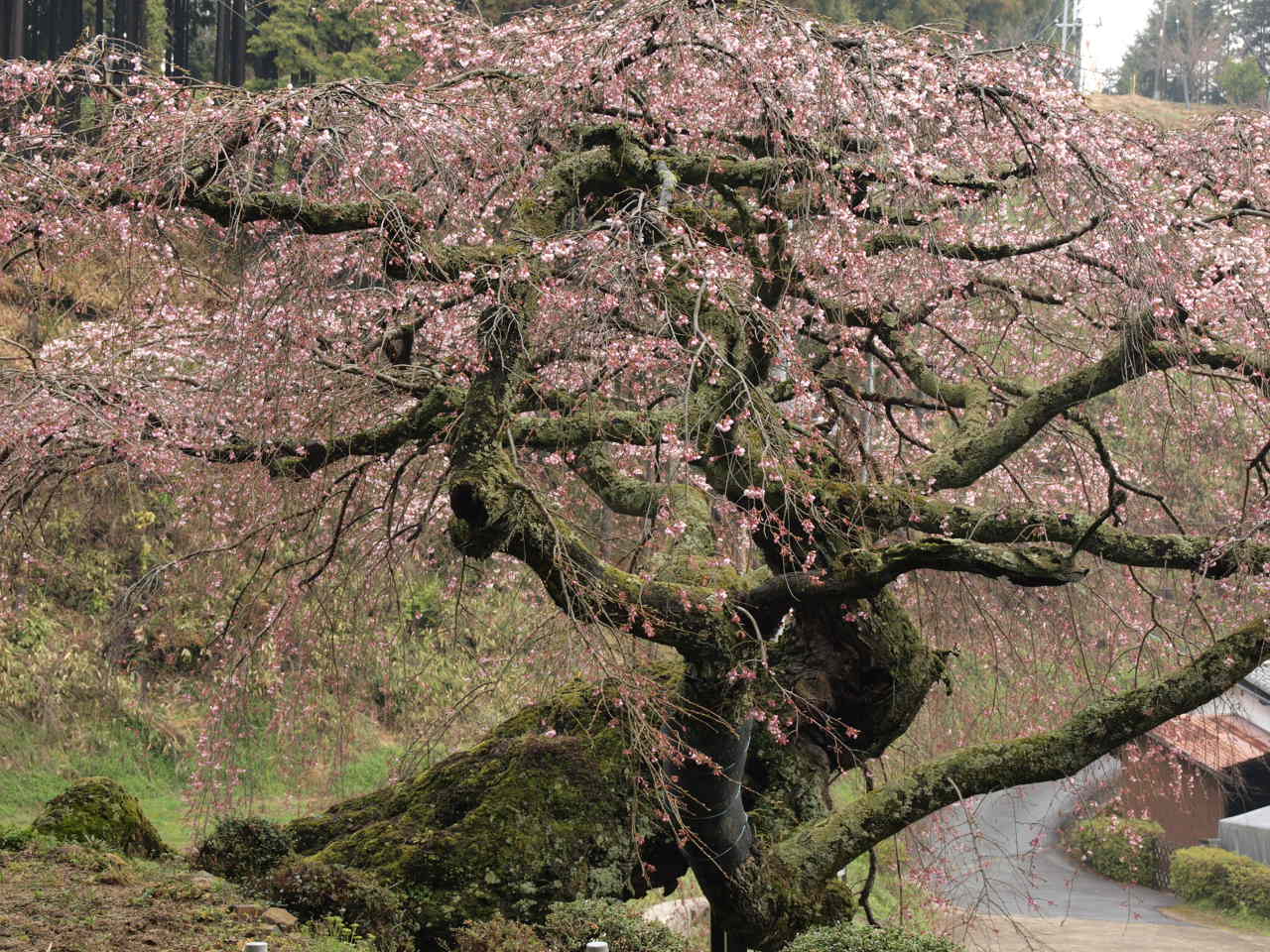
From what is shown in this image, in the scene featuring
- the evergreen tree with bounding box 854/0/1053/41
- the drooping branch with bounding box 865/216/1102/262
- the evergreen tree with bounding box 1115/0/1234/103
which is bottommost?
the drooping branch with bounding box 865/216/1102/262

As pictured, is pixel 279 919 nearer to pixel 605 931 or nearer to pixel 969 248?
pixel 605 931

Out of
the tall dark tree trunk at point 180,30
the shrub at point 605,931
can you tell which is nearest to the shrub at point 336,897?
the shrub at point 605,931

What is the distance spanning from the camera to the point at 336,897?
19.4ft

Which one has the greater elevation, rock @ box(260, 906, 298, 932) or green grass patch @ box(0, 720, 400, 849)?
rock @ box(260, 906, 298, 932)

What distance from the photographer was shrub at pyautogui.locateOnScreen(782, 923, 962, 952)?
5516 mm

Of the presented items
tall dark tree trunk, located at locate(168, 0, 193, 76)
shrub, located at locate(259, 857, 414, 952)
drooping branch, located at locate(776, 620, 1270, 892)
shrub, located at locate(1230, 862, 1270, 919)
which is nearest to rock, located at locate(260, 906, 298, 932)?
shrub, located at locate(259, 857, 414, 952)

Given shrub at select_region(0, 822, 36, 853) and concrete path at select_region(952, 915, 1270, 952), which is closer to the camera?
shrub at select_region(0, 822, 36, 853)

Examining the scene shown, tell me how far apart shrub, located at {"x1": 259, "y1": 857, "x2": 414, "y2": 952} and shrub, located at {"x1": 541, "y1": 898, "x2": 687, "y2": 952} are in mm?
765

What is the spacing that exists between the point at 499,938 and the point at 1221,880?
688 inches

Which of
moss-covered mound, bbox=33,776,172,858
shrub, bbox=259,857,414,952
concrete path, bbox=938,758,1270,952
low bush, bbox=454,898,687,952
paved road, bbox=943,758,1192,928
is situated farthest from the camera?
paved road, bbox=943,758,1192,928

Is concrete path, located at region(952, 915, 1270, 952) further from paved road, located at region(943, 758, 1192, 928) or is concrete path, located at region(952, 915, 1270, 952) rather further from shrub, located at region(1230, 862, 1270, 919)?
shrub, located at region(1230, 862, 1270, 919)

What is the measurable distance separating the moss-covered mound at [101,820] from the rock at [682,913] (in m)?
6.29

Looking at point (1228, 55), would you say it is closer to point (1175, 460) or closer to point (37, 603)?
point (1175, 460)

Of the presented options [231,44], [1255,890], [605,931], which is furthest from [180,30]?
[1255,890]
